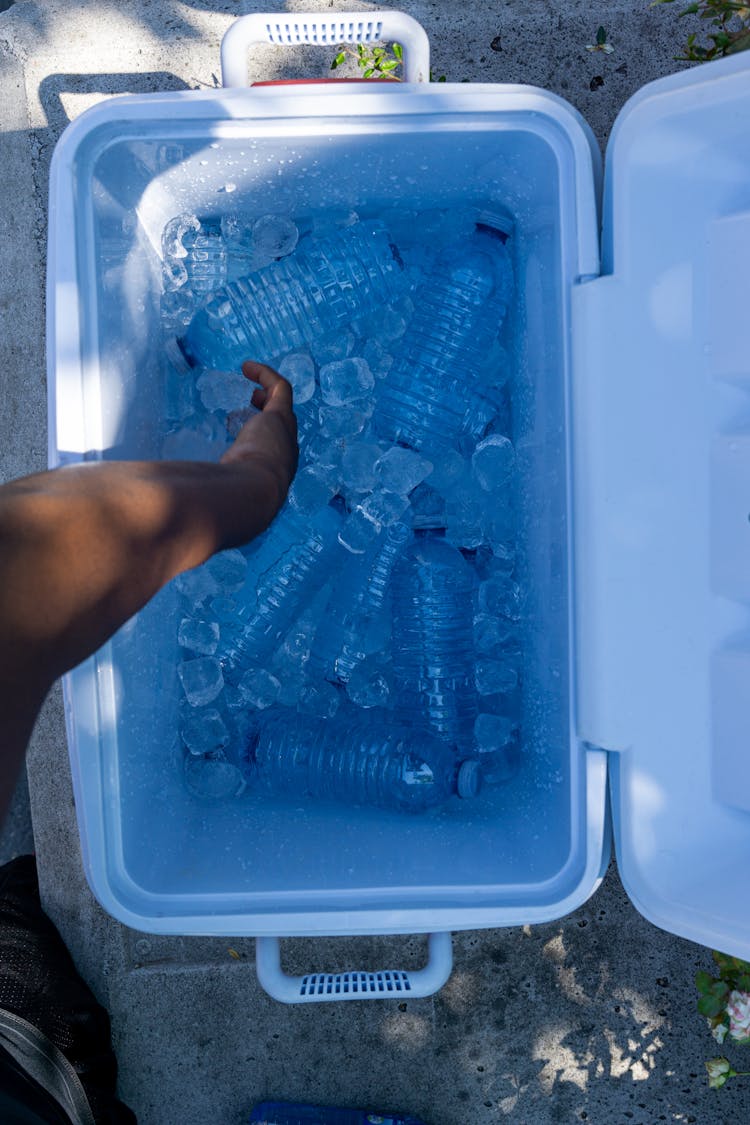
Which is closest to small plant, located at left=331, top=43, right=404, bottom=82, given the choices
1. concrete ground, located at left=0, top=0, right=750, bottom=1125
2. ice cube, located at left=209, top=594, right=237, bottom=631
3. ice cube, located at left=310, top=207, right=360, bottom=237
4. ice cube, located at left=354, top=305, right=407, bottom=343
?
concrete ground, located at left=0, top=0, right=750, bottom=1125

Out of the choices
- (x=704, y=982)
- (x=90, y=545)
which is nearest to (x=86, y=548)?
(x=90, y=545)

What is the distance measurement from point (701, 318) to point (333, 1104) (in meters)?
1.61

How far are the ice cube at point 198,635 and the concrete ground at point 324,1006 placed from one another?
→ 43 centimetres

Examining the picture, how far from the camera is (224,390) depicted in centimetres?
140

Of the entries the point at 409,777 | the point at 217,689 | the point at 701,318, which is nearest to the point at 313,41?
the point at 701,318

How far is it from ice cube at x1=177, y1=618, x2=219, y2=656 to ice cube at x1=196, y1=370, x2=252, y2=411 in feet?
1.20

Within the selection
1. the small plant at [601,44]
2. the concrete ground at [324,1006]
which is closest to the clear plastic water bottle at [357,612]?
the concrete ground at [324,1006]

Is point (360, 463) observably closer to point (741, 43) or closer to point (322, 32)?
point (322, 32)

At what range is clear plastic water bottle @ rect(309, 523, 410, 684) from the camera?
146 cm

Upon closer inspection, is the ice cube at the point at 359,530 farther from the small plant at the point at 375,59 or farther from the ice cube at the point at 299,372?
the small plant at the point at 375,59

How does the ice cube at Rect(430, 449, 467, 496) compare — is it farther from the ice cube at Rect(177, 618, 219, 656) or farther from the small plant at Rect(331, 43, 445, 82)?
the small plant at Rect(331, 43, 445, 82)

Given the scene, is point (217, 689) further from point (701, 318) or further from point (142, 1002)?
point (701, 318)

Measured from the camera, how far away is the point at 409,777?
137 cm

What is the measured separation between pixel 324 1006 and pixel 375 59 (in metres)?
1.84
